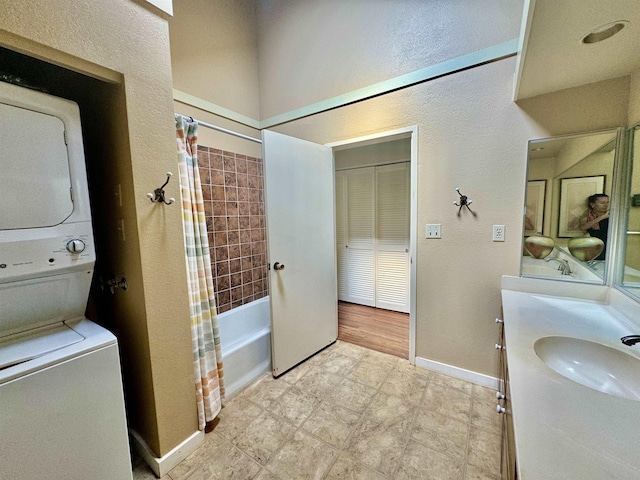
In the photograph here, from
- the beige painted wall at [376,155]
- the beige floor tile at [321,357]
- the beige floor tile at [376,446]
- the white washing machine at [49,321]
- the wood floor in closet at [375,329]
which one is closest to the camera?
the white washing machine at [49,321]

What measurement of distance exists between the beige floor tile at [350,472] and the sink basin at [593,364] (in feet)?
3.15

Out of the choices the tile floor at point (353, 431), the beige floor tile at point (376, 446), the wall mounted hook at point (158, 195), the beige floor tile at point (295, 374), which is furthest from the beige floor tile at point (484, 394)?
the wall mounted hook at point (158, 195)

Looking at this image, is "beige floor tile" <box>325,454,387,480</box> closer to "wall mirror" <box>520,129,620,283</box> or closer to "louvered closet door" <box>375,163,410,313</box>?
"wall mirror" <box>520,129,620,283</box>

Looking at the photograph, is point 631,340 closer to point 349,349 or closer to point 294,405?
point 294,405

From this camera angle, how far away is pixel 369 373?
6.88 feet

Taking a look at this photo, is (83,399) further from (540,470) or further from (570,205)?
(570,205)

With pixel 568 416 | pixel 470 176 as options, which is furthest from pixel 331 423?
pixel 470 176

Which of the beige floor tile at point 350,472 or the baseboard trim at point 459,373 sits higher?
the baseboard trim at point 459,373

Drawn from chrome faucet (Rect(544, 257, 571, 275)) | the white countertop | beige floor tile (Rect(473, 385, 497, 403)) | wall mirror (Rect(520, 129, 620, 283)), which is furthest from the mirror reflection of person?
beige floor tile (Rect(473, 385, 497, 403))

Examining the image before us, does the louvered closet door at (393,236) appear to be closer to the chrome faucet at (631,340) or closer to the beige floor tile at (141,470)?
the chrome faucet at (631,340)

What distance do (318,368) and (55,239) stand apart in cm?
190

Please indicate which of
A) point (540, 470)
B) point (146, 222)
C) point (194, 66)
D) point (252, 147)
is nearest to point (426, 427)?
point (540, 470)

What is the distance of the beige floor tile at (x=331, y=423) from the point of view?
4.93 ft

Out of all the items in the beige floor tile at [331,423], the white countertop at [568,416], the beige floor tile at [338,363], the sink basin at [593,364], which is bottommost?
the beige floor tile at [331,423]
